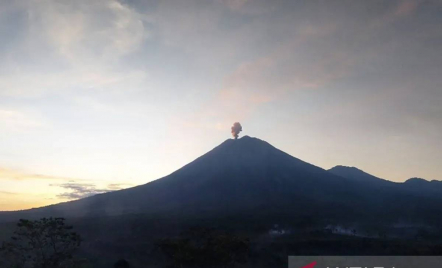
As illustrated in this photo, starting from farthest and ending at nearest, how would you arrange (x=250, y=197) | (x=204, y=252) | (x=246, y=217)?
(x=250, y=197) → (x=246, y=217) → (x=204, y=252)

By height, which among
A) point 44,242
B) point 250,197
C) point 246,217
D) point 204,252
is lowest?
point 204,252

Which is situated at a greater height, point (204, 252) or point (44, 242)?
point (44, 242)

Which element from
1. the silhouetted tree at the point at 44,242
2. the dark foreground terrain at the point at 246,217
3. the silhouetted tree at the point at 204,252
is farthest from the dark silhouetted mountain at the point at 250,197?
the silhouetted tree at the point at 44,242

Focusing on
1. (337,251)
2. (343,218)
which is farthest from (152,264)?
(343,218)

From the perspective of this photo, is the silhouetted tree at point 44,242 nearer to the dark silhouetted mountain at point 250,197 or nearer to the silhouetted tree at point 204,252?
the silhouetted tree at point 204,252

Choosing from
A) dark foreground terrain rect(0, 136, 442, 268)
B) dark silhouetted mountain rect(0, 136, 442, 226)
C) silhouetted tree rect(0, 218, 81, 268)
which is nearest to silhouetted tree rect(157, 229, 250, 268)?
dark foreground terrain rect(0, 136, 442, 268)

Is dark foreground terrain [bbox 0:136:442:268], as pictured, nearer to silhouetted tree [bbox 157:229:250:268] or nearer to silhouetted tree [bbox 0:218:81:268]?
silhouetted tree [bbox 157:229:250:268]

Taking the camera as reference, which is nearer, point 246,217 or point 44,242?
point 44,242

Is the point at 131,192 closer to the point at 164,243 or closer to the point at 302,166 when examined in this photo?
the point at 302,166

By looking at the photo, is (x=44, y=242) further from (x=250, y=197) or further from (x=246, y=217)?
(x=250, y=197)

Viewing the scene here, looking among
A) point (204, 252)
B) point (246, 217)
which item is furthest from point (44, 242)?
point (246, 217)
